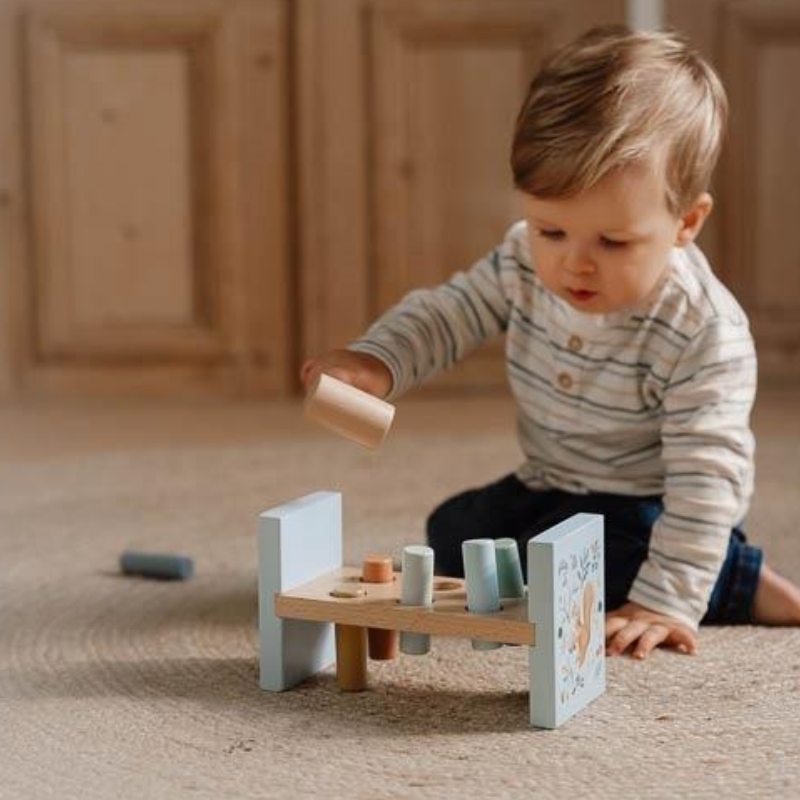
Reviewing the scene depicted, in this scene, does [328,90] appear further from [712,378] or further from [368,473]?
[712,378]

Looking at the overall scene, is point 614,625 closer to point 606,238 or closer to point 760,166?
point 606,238

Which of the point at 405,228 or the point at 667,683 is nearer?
the point at 667,683

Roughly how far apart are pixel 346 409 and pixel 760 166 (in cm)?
130

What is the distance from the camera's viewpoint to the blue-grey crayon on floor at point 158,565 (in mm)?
1271

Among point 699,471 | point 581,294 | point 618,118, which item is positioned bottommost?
point 699,471

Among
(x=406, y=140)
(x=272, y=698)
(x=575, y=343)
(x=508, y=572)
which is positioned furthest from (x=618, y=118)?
(x=406, y=140)

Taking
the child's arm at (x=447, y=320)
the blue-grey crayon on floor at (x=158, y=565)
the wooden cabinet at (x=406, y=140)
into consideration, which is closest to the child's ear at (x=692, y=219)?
the child's arm at (x=447, y=320)

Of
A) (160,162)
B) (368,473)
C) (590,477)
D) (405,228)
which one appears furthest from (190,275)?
(590,477)

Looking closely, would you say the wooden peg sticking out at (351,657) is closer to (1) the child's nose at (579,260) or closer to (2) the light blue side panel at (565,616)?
(2) the light blue side panel at (565,616)

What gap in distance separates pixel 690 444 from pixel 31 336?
1331 millimetres

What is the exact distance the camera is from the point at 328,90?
7.09ft

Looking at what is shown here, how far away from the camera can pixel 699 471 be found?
107 cm

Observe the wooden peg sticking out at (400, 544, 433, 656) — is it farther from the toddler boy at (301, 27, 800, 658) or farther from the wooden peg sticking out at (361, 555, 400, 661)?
the toddler boy at (301, 27, 800, 658)

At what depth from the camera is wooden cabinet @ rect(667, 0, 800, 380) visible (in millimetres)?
2115
